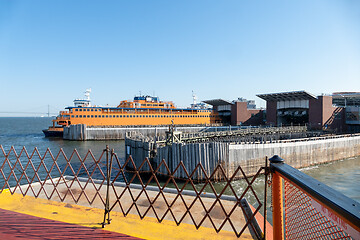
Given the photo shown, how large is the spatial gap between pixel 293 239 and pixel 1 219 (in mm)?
7309

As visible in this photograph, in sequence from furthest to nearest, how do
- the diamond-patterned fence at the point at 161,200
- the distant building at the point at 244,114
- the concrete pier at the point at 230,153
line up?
the distant building at the point at 244,114
the concrete pier at the point at 230,153
the diamond-patterned fence at the point at 161,200

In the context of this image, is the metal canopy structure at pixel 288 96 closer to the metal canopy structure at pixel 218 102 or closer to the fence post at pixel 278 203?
the metal canopy structure at pixel 218 102

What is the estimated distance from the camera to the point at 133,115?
2525 inches

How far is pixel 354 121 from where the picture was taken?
45.2 m

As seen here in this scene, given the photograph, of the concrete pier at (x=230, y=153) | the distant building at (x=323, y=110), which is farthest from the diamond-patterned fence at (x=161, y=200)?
the distant building at (x=323, y=110)

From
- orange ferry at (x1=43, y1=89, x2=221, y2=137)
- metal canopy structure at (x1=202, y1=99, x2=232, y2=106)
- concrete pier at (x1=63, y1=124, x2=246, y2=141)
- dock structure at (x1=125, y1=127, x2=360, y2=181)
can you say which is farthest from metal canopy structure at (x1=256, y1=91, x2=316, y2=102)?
orange ferry at (x1=43, y1=89, x2=221, y2=137)

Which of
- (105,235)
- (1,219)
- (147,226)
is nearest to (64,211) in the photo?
(1,219)

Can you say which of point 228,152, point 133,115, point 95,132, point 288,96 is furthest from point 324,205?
point 133,115

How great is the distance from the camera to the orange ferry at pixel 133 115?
2238 inches

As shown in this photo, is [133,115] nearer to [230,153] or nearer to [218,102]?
[218,102]

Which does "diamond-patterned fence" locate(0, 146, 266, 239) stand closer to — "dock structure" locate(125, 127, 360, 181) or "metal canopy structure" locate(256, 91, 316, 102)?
"dock structure" locate(125, 127, 360, 181)

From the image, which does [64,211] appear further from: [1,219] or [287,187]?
[287,187]

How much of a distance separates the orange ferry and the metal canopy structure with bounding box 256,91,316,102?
23.9m

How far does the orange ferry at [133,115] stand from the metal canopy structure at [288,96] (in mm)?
23874
